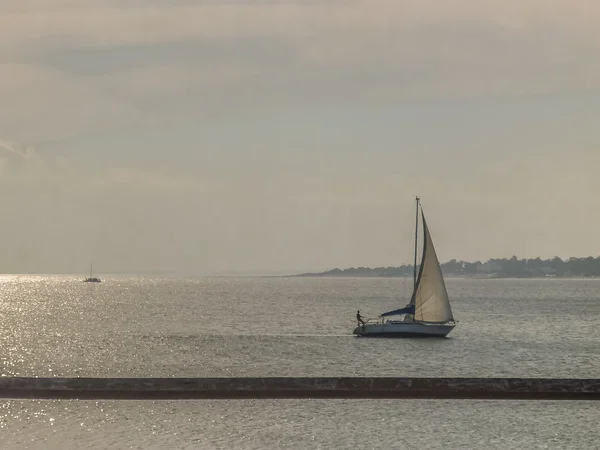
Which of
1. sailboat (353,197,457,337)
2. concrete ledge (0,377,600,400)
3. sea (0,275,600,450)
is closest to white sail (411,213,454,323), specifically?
sailboat (353,197,457,337)

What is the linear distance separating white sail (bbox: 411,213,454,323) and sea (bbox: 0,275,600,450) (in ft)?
11.7

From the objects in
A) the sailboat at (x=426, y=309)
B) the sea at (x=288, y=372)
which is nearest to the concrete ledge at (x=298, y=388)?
the sea at (x=288, y=372)

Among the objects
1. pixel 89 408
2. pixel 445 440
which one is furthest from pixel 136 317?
pixel 445 440

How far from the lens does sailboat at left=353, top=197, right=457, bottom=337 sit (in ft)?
396

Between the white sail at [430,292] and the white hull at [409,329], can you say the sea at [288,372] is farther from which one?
the white sail at [430,292]

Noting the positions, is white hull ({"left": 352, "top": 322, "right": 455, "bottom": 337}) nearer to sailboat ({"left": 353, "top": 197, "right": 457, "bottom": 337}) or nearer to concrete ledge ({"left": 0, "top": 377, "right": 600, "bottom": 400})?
sailboat ({"left": 353, "top": 197, "right": 457, "bottom": 337})

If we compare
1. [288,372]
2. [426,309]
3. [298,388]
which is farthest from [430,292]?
[298,388]

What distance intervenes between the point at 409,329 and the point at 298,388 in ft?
363

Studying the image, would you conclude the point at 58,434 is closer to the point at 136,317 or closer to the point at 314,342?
the point at 314,342

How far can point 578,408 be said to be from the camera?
192ft

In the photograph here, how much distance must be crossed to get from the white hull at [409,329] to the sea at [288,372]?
1.65m

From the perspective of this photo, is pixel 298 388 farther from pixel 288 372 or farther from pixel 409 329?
pixel 409 329

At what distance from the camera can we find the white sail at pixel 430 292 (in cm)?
12081

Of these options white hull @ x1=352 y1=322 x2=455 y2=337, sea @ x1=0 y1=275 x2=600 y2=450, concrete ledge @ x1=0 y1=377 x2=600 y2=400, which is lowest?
sea @ x1=0 y1=275 x2=600 y2=450
